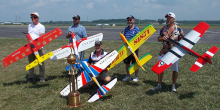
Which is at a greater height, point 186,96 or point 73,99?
point 73,99

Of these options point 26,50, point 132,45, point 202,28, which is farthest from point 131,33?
point 26,50

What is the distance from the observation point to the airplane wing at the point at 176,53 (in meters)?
4.61

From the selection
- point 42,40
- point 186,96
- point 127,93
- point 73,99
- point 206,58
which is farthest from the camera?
point 42,40

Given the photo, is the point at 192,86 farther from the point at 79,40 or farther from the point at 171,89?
the point at 79,40

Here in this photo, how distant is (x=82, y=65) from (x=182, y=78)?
3.94 meters

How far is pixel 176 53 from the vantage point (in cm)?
470

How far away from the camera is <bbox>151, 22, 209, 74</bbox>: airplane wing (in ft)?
15.1

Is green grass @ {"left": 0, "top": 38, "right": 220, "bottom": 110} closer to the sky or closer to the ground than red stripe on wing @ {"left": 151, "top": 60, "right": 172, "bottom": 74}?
closer to the ground

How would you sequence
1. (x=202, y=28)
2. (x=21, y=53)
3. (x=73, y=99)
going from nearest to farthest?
(x=73, y=99) → (x=202, y=28) → (x=21, y=53)

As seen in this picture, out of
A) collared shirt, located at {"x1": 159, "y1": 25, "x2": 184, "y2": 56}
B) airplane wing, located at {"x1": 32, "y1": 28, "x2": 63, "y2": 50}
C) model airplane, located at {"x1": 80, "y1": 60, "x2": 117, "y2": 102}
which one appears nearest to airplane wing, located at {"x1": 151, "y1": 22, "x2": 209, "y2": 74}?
collared shirt, located at {"x1": 159, "y1": 25, "x2": 184, "y2": 56}

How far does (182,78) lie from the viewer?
6617mm

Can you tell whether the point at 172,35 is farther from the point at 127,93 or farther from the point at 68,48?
the point at 68,48

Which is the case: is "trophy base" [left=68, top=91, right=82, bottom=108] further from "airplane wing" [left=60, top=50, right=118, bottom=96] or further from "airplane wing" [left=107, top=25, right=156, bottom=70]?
"airplane wing" [left=107, top=25, right=156, bottom=70]

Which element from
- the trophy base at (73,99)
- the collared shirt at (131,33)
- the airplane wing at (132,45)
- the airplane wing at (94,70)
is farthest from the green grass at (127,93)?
the collared shirt at (131,33)
